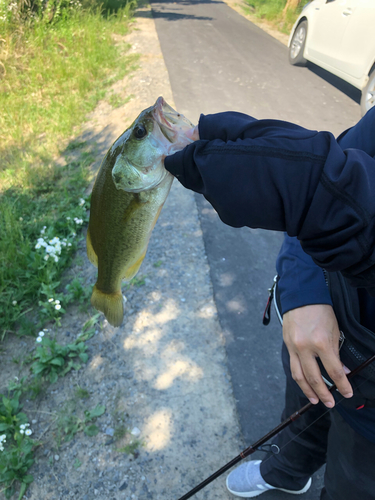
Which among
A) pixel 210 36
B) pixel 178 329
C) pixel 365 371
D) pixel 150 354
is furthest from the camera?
pixel 210 36

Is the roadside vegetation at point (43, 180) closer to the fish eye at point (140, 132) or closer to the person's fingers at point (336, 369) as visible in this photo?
the person's fingers at point (336, 369)

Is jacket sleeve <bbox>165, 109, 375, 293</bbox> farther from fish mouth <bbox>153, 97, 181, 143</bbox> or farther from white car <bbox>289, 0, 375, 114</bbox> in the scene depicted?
white car <bbox>289, 0, 375, 114</bbox>

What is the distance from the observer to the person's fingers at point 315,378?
1.16m

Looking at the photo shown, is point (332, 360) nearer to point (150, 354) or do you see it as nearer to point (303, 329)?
point (303, 329)

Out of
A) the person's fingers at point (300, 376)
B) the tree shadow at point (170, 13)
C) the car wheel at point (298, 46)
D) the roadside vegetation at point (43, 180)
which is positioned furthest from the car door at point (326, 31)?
the person's fingers at point (300, 376)

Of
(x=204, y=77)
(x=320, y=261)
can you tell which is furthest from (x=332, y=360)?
(x=204, y=77)

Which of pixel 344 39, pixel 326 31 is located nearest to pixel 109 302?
pixel 344 39

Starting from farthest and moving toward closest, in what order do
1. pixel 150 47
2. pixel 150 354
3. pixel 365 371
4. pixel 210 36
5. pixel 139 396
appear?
pixel 210 36 < pixel 150 47 < pixel 150 354 < pixel 139 396 < pixel 365 371

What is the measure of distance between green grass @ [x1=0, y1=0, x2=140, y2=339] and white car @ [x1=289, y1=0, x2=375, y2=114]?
12.7ft

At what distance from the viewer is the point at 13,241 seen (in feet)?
11.6

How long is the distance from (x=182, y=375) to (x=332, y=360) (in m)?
1.64

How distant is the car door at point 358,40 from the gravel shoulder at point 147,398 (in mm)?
4783

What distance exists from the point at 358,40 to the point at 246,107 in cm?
213

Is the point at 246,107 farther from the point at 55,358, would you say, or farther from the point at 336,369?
the point at 336,369
